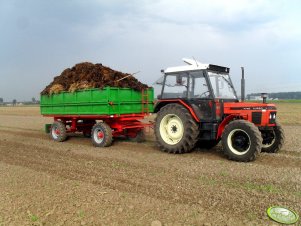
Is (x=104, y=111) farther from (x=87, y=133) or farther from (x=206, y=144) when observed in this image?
(x=206, y=144)

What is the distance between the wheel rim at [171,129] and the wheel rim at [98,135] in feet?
7.54

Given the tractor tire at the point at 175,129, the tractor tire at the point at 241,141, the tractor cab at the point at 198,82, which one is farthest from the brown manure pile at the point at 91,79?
the tractor tire at the point at 241,141

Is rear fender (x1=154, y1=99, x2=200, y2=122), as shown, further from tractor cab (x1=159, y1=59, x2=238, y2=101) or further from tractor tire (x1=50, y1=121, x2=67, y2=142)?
tractor tire (x1=50, y1=121, x2=67, y2=142)

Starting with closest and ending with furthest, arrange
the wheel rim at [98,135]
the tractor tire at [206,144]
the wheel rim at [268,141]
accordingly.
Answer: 1. the wheel rim at [268,141]
2. the tractor tire at [206,144]
3. the wheel rim at [98,135]

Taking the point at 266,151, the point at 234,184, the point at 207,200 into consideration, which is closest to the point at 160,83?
the point at 266,151

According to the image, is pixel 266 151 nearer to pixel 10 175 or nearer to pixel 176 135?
pixel 176 135

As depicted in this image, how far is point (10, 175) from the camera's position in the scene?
6910mm

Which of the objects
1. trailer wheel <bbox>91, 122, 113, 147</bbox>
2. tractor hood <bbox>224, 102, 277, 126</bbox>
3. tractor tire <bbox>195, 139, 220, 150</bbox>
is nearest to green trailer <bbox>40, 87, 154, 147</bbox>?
trailer wheel <bbox>91, 122, 113, 147</bbox>

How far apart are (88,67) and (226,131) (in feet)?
18.7

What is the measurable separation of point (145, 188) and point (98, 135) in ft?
17.0

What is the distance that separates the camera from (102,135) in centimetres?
1054

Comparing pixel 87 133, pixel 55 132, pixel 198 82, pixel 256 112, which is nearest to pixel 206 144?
pixel 198 82

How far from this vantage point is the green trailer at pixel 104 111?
10359mm

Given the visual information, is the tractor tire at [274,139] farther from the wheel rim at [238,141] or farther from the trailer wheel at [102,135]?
the trailer wheel at [102,135]
